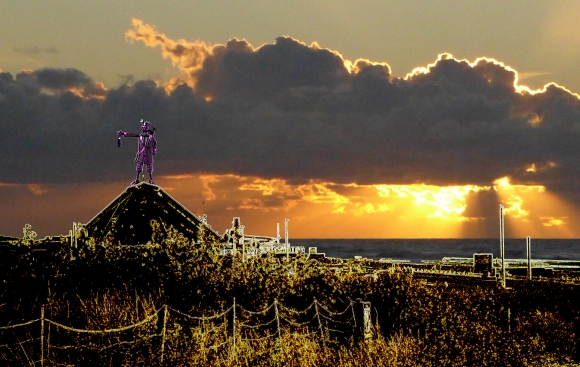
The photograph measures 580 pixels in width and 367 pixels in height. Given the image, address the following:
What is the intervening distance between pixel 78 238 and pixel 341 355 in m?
12.0

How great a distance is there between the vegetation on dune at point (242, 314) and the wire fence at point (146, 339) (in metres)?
0.04

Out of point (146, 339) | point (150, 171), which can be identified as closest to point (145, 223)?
point (150, 171)

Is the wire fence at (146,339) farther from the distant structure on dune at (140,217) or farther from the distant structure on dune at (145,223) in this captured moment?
the distant structure on dune at (140,217)

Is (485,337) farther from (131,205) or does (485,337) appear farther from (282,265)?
(131,205)

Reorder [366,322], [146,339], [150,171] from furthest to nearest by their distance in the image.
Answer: [150,171] → [366,322] → [146,339]

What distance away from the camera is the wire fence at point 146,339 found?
46.0 ft

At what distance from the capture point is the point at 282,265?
22266mm

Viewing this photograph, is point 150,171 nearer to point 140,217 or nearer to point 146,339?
point 140,217

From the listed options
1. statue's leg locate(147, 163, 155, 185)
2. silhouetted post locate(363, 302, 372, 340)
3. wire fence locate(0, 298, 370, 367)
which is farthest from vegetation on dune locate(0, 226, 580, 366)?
statue's leg locate(147, 163, 155, 185)

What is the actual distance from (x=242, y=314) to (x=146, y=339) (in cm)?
415

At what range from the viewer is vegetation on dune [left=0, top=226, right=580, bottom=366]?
1468cm

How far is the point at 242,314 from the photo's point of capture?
1817 cm

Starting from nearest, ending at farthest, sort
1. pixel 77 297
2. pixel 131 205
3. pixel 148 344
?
→ pixel 148 344 → pixel 77 297 → pixel 131 205

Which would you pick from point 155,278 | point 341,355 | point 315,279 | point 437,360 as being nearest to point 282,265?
point 315,279
